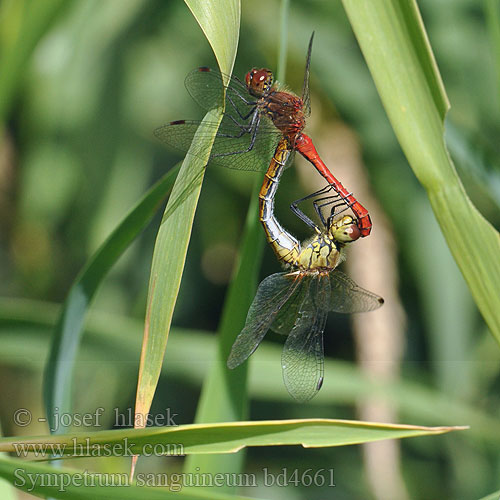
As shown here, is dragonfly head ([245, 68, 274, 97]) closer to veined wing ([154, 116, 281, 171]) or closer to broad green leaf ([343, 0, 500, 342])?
veined wing ([154, 116, 281, 171])

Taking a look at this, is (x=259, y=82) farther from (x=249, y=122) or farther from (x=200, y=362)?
(x=200, y=362)

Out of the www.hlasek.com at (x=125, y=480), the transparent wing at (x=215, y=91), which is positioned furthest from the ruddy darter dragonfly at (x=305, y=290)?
the www.hlasek.com at (x=125, y=480)

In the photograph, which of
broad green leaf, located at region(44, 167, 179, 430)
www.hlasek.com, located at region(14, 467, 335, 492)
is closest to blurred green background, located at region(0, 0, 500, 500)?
www.hlasek.com, located at region(14, 467, 335, 492)

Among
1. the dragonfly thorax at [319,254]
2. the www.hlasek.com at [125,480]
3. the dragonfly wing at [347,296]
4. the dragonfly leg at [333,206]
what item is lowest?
the www.hlasek.com at [125,480]

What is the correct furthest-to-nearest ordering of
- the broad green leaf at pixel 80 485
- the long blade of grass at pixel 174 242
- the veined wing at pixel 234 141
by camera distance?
the veined wing at pixel 234 141, the long blade of grass at pixel 174 242, the broad green leaf at pixel 80 485

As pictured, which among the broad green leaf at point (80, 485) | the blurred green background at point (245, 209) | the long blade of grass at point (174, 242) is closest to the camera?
the broad green leaf at point (80, 485)

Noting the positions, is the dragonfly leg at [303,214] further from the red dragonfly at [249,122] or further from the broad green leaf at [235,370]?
the broad green leaf at [235,370]

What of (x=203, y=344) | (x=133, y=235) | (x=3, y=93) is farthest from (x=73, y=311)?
(x=203, y=344)

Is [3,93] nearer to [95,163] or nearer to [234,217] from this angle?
[95,163]
